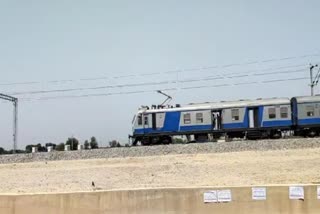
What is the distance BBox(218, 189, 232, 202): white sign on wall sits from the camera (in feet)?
40.4

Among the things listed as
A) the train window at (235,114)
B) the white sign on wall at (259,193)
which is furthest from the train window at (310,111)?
the white sign on wall at (259,193)

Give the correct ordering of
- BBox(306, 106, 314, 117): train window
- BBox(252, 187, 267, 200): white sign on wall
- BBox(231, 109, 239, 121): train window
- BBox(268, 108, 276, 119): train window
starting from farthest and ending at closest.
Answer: BBox(231, 109, 239, 121): train window
BBox(268, 108, 276, 119): train window
BBox(306, 106, 314, 117): train window
BBox(252, 187, 267, 200): white sign on wall

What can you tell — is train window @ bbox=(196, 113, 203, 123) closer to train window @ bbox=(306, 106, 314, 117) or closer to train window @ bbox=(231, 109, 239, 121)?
train window @ bbox=(231, 109, 239, 121)

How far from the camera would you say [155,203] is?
1262 cm

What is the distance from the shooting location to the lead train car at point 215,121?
40.5 m

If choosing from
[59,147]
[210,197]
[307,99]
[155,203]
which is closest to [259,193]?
[210,197]

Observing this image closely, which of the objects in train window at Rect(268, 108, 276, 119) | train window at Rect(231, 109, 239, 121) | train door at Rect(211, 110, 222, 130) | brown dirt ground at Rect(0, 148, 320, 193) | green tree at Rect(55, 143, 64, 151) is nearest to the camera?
brown dirt ground at Rect(0, 148, 320, 193)

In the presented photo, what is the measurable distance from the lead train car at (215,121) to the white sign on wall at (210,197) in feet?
93.3

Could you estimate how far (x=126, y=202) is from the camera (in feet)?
41.6

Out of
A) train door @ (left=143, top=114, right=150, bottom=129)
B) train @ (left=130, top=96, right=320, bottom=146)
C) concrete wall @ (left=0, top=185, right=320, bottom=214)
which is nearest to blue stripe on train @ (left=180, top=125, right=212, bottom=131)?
train @ (left=130, top=96, right=320, bottom=146)

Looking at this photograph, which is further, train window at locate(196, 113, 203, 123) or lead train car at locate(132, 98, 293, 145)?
train window at locate(196, 113, 203, 123)

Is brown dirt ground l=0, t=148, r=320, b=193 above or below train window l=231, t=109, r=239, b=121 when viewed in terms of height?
below

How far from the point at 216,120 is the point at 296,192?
29992 mm

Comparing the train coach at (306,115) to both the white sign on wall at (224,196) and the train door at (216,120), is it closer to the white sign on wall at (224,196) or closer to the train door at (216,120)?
the train door at (216,120)
